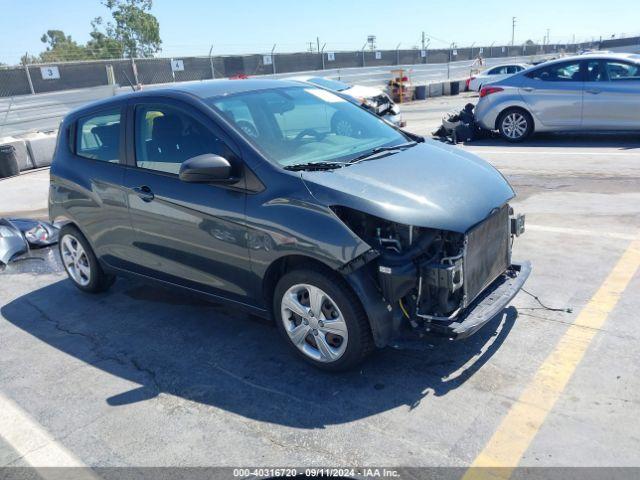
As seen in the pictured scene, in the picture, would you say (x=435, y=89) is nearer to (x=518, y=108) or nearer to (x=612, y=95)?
(x=518, y=108)

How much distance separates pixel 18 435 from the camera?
3426mm

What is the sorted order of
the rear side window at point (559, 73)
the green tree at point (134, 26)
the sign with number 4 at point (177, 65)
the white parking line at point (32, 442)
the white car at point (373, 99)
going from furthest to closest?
the green tree at point (134, 26) → the sign with number 4 at point (177, 65) → the white car at point (373, 99) → the rear side window at point (559, 73) → the white parking line at point (32, 442)

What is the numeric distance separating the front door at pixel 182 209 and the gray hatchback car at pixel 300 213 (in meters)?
0.01

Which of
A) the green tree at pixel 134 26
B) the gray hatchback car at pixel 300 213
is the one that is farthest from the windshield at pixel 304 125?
the green tree at pixel 134 26

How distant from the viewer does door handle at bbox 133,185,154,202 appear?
4.39 meters

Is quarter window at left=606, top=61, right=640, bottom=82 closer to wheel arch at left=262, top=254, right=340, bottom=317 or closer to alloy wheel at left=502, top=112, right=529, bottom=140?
alloy wheel at left=502, top=112, right=529, bottom=140

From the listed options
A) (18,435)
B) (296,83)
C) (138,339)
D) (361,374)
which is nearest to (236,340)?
(138,339)

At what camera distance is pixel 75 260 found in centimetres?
555

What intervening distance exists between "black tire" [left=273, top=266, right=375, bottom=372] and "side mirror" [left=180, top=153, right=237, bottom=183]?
0.80 metres

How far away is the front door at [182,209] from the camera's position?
3.96 metres

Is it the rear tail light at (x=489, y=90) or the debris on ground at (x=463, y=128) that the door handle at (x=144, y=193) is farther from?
the rear tail light at (x=489, y=90)

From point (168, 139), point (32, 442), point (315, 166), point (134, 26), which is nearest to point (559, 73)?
point (315, 166)

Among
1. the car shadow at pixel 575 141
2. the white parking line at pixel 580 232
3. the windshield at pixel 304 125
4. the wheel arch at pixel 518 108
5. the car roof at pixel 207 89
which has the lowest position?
the car shadow at pixel 575 141

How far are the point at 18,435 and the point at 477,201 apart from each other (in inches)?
126
